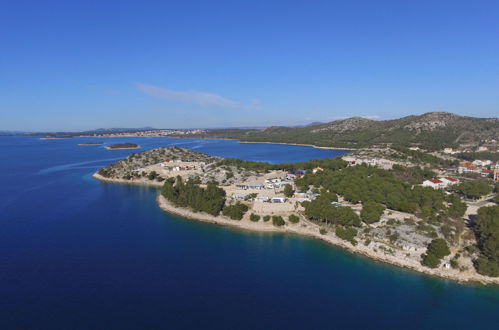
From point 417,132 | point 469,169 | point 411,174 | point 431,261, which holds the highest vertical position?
point 417,132

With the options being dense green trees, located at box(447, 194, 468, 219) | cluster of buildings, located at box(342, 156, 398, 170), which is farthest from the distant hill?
dense green trees, located at box(447, 194, 468, 219)

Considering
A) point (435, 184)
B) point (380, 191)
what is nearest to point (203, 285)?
point (380, 191)

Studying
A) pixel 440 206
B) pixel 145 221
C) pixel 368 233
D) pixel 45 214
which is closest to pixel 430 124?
pixel 440 206

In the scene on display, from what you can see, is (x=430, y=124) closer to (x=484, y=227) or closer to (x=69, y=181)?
(x=484, y=227)

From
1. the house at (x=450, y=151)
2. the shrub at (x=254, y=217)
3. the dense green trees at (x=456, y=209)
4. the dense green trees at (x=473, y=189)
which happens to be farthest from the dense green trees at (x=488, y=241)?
the house at (x=450, y=151)

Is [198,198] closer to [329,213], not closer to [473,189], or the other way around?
[329,213]

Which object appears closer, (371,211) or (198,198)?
(371,211)
